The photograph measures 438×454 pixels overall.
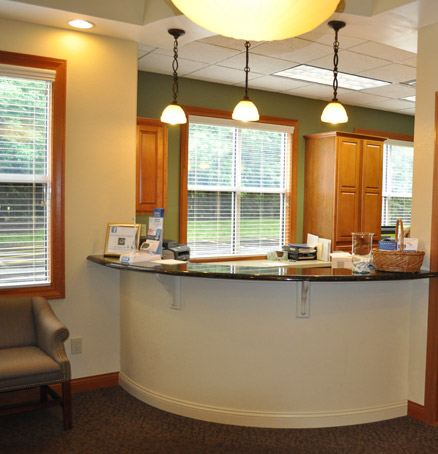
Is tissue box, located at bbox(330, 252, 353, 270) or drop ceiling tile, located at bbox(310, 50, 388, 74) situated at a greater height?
drop ceiling tile, located at bbox(310, 50, 388, 74)

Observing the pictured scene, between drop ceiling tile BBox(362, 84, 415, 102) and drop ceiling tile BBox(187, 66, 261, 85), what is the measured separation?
155 centimetres

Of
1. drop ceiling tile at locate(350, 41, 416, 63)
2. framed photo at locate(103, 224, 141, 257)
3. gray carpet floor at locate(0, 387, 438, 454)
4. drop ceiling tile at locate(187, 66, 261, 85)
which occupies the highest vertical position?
drop ceiling tile at locate(350, 41, 416, 63)

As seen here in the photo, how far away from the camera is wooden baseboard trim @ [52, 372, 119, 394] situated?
145 inches

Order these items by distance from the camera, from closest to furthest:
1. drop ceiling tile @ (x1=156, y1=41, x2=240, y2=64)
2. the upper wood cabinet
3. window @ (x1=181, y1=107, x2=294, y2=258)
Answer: drop ceiling tile @ (x1=156, y1=41, x2=240, y2=64) → the upper wood cabinet → window @ (x1=181, y1=107, x2=294, y2=258)

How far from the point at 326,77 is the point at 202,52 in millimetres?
1547

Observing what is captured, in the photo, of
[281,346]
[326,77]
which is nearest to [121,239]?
[281,346]

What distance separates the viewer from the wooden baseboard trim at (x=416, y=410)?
330 cm

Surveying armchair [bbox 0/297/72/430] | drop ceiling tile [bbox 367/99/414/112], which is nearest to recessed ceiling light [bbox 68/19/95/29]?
armchair [bbox 0/297/72/430]

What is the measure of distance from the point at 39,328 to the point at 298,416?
1762mm

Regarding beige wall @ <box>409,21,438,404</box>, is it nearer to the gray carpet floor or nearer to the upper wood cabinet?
the gray carpet floor

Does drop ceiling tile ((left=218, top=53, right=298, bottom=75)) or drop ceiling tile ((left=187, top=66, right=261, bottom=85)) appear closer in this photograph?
drop ceiling tile ((left=218, top=53, right=298, bottom=75))

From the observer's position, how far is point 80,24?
3.45 meters

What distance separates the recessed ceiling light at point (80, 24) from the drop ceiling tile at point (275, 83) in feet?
7.44

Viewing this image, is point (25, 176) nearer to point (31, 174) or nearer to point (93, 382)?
point (31, 174)
